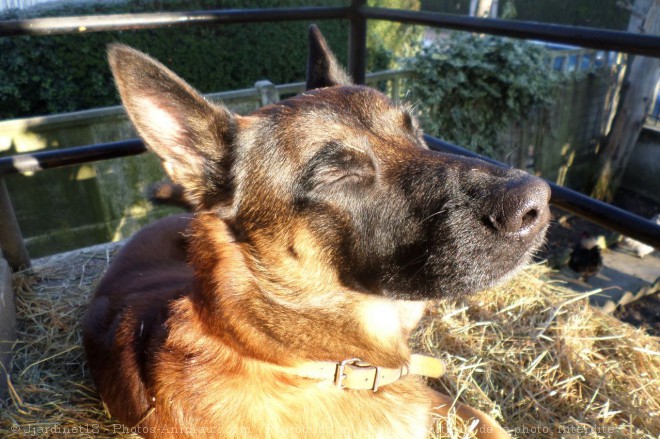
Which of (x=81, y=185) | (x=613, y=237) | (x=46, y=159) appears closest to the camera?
(x=46, y=159)

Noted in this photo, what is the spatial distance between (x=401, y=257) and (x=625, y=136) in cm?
929

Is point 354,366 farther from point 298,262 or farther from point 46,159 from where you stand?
point 46,159

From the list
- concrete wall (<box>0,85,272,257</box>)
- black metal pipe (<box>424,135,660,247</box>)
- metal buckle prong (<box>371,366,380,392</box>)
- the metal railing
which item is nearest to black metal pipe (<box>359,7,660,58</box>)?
the metal railing

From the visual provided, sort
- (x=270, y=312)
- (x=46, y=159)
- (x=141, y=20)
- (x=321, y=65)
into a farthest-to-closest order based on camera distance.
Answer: (x=46, y=159), (x=141, y=20), (x=321, y=65), (x=270, y=312)

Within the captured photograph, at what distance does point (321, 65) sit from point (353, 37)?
913mm

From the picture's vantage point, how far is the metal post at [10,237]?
3.01m

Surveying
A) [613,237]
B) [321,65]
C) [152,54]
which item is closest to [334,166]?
[321,65]

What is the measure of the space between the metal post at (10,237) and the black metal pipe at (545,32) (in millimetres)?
2578

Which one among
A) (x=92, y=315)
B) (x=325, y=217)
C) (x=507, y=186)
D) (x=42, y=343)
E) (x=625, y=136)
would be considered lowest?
(x=625, y=136)

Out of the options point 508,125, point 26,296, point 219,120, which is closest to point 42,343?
point 26,296

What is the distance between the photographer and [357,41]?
125 inches

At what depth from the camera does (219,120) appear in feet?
6.01

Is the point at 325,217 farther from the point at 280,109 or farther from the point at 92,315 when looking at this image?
the point at 92,315

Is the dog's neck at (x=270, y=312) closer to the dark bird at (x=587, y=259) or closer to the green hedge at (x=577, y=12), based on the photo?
the dark bird at (x=587, y=259)
